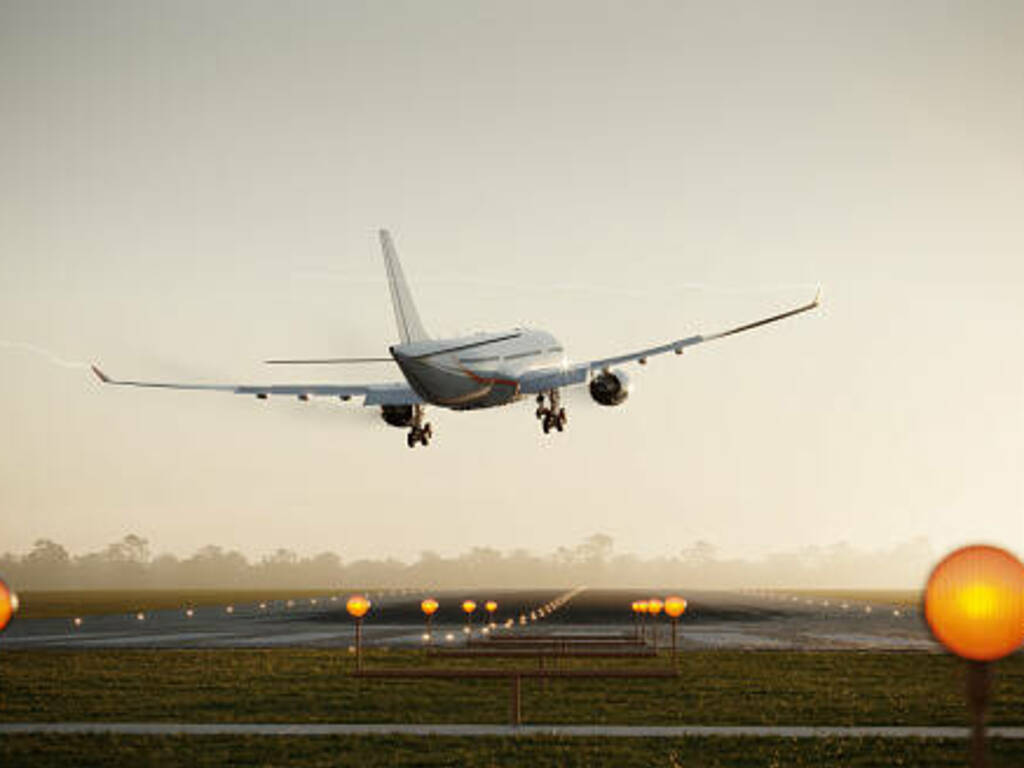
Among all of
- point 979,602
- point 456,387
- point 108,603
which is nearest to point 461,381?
point 456,387

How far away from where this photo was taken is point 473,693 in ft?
95.0

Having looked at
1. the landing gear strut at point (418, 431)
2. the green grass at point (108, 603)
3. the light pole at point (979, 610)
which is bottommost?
the green grass at point (108, 603)

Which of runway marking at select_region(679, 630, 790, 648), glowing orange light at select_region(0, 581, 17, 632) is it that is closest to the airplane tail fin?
runway marking at select_region(679, 630, 790, 648)

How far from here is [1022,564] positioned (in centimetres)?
693

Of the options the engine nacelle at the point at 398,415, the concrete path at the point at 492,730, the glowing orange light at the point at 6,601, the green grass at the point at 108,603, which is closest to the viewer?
the glowing orange light at the point at 6,601

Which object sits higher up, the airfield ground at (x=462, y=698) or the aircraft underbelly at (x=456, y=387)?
the aircraft underbelly at (x=456, y=387)

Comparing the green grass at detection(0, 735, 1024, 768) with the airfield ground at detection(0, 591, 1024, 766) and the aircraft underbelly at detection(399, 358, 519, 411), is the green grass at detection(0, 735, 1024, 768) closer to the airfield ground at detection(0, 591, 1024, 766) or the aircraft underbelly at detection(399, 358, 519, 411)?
the airfield ground at detection(0, 591, 1024, 766)

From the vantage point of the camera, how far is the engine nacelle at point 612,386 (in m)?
44.0

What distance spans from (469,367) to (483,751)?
74.8 ft

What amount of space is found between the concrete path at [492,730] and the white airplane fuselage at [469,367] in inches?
667

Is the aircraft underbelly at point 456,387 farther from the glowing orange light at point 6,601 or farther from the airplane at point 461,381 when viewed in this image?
the glowing orange light at point 6,601

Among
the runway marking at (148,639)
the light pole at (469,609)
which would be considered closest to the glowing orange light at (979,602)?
the light pole at (469,609)

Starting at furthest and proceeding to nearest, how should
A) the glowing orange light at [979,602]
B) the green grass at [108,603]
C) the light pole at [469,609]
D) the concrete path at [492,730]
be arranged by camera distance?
the green grass at [108,603]
the light pole at [469,609]
the concrete path at [492,730]
the glowing orange light at [979,602]

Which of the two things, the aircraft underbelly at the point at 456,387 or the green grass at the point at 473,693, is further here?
the aircraft underbelly at the point at 456,387
